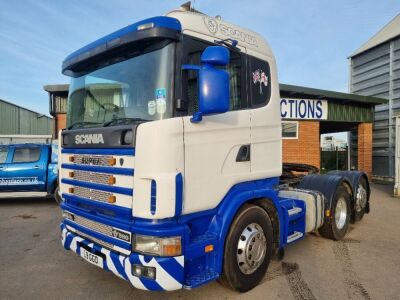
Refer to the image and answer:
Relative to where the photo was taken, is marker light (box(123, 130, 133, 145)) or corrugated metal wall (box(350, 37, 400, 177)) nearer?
marker light (box(123, 130, 133, 145))

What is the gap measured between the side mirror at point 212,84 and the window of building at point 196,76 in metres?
0.22

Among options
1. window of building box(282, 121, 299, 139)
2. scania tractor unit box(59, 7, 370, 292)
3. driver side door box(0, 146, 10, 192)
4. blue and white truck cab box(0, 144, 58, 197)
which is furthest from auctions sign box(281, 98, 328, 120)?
scania tractor unit box(59, 7, 370, 292)

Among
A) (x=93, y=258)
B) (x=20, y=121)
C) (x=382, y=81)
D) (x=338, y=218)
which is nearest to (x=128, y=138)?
(x=93, y=258)

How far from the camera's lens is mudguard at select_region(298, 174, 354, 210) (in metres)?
5.95

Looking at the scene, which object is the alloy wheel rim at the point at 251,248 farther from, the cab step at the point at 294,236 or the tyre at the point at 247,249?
the cab step at the point at 294,236

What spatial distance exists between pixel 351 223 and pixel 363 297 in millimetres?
3767

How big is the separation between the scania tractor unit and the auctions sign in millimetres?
10222

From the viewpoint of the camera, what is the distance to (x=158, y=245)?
2988mm

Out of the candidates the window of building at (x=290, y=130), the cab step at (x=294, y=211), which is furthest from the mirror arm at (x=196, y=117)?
the window of building at (x=290, y=130)

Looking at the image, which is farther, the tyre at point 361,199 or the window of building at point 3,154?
the window of building at point 3,154

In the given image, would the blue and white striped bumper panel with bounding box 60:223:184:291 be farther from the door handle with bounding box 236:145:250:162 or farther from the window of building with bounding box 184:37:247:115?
the window of building with bounding box 184:37:247:115

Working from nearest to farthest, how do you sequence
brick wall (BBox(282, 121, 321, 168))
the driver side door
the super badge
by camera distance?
1. the super badge
2. the driver side door
3. brick wall (BBox(282, 121, 321, 168))

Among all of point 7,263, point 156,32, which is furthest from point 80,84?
point 7,263

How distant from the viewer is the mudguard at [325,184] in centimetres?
595
